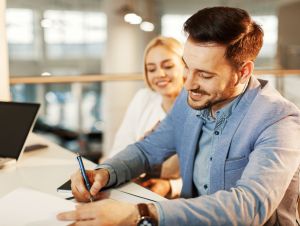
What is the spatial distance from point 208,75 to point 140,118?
41.1 inches

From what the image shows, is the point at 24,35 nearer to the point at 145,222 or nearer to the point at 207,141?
the point at 207,141

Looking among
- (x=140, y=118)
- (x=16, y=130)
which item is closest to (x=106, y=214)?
(x=16, y=130)

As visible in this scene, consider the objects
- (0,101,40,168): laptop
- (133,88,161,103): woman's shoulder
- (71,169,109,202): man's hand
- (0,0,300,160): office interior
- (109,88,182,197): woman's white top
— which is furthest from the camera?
(0,0,300,160): office interior

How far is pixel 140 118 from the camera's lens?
87.0 inches

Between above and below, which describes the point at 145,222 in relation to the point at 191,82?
below

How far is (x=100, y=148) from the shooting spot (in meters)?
5.71

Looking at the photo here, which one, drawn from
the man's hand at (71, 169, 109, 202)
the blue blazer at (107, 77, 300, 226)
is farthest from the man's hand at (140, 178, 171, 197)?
the man's hand at (71, 169, 109, 202)

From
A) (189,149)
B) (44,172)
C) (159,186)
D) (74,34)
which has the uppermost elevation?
(74,34)

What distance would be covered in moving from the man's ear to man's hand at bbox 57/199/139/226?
548mm

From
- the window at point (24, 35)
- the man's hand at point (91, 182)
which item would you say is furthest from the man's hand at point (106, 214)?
the window at point (24, 35)

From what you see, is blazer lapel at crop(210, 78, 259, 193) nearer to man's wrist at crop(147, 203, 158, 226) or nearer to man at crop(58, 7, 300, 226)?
man at crop(58, 7, 300, 226)

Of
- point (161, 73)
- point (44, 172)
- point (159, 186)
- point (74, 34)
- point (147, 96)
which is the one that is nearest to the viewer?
point (44, 172)

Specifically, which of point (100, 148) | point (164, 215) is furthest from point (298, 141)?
point (100, 148)

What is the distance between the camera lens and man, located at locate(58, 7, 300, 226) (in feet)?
3.09
